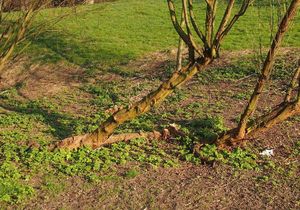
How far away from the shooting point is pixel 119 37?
13352 millimetres

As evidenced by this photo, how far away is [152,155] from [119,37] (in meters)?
8.03

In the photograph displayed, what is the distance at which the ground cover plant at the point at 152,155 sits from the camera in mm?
4836

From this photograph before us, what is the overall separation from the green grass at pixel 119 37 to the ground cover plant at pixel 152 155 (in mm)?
1819

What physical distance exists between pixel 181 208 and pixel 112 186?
0.81 metres

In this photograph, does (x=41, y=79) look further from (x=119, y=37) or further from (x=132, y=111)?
(x=132, y=111)

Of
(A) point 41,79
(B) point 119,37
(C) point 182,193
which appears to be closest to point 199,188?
(C) point 182,193

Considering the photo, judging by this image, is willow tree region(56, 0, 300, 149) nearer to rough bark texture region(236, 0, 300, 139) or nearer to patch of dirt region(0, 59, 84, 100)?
rough bark texture region(236, 0, 300, 139)

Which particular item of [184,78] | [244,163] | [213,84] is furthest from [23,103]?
[244,163]

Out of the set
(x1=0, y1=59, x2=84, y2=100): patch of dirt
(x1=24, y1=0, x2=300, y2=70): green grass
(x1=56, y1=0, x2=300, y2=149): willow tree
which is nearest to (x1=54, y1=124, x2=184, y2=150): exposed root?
(x1=56, y1=0, x2=300, y2=149): willow tree

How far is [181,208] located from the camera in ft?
15.2

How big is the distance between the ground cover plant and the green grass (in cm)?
182

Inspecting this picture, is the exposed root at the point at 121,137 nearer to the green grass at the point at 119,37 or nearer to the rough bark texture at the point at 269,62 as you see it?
the rough bark texture at the point at 269,62

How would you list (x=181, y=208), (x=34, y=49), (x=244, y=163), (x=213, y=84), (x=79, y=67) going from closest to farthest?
1. (x=181, y=208)
2. (x=244, y=163)
3. (x=213, y=84)
4. (x=79, y=67)
5. (x=34, y=49)

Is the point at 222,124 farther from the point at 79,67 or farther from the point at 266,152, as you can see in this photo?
the point at 79,67
